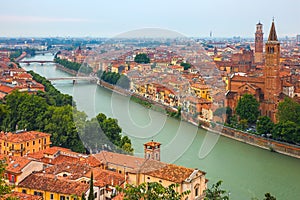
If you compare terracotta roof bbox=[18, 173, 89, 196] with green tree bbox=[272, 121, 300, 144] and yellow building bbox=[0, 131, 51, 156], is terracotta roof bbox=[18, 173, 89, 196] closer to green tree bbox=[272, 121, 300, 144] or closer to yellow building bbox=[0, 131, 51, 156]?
yellow building bbox=[0, 131, 51, 156]

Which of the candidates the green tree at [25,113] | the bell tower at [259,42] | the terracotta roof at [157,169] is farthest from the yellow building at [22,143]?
the bell tower at [259,42]

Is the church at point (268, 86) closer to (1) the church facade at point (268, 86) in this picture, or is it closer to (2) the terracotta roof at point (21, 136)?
(1) the church facade at point (268, 86)

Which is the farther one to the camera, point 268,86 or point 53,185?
point 268,86

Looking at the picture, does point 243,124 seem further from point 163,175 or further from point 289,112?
point 163,175

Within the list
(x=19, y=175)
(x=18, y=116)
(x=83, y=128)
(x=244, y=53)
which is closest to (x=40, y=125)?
(x=18, y=116)

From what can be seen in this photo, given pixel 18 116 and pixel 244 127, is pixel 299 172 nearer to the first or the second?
pixel 244 127

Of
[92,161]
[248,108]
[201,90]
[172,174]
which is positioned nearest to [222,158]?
[201,90]
